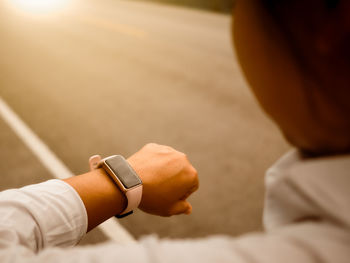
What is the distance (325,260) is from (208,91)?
4.21 metres

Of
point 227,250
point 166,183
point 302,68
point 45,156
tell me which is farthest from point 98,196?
point 45,156

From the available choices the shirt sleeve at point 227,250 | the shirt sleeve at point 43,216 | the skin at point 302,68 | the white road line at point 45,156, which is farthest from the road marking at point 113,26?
the shirt sleeve at point 227,250

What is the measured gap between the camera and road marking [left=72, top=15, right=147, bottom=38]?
311 inches

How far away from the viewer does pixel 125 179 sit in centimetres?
110

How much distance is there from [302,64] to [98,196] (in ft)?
2.56

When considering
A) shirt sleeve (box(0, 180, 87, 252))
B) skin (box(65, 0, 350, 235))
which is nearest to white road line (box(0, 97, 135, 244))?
shirt sleeve (box(0, 180, 87, 252))

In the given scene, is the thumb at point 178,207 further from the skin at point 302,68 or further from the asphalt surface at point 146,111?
the asphalt surface at point 146,111

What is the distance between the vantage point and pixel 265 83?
0.64 m

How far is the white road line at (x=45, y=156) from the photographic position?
2242mm

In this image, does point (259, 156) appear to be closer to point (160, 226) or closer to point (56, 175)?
point (160, 226)

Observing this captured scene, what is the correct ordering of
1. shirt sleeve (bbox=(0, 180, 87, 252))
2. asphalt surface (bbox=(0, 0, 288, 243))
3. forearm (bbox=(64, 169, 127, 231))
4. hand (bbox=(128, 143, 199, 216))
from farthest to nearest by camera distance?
asphalt surface (bbox=(0, 0, 288, 243)) → hand (bbox=(128, 143, 199, 216)) → forearm (bbox=(64, 169, 127, 231)) → shirt sleeve (bbox=(0, 180, 87, 252))

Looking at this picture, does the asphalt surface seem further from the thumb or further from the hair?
the hair

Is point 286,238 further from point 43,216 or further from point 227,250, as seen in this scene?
point 43,216

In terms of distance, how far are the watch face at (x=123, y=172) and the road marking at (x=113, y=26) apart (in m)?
6.98
